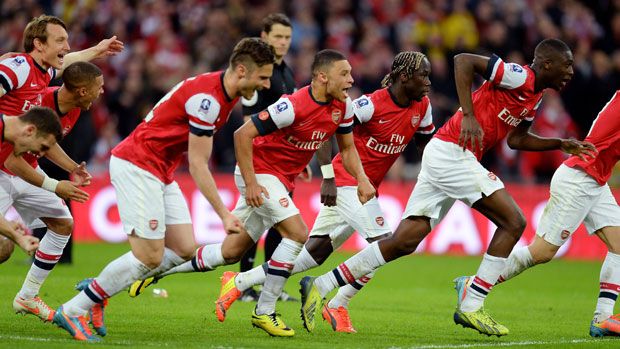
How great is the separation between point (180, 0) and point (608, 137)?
594 inches

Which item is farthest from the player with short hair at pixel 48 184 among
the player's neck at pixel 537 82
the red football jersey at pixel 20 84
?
the player's neck at pixel 537 82

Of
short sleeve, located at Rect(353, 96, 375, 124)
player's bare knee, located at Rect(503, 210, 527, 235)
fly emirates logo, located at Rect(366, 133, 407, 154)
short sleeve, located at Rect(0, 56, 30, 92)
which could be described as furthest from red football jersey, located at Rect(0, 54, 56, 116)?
player's bare knee, located at Rect(503, 210, 527, 235)

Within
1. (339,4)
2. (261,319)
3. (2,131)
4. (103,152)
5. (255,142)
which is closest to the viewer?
(2,131)

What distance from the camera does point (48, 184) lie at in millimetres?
8828

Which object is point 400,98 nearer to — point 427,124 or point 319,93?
point 427,124

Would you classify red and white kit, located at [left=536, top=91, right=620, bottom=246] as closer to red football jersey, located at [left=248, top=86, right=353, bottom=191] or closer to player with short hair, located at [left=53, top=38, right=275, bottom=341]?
red football jersey, located at [left=248, top=86, right=353, bottom=191]

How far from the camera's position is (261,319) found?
361 inches

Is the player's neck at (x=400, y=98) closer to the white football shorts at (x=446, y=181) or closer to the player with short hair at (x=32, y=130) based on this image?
the white football shorts at (x=446, y=181)

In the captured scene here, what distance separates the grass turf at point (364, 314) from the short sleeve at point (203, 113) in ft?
5.51

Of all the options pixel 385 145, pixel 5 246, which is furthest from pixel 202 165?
pixel 385 145

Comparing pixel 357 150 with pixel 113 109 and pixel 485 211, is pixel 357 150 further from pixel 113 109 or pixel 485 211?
pixel 113 109

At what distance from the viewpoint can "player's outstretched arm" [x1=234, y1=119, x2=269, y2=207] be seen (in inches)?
356

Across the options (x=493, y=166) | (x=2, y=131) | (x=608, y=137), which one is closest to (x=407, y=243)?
(x=608, y=137)

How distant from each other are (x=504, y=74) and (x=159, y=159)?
321 centimetres
